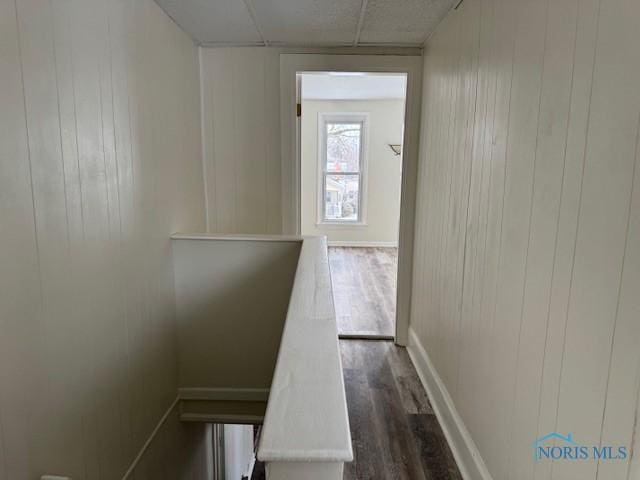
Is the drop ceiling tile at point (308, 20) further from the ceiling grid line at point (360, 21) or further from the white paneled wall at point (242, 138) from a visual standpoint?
the white paneled wall at point (242, 138)

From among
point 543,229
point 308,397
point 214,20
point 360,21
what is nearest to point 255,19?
point 214,20

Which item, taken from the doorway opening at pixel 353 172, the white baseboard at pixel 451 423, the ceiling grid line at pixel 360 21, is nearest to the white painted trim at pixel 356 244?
the doorway opening at pixel 353 172

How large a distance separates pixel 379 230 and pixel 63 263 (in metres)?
5.90

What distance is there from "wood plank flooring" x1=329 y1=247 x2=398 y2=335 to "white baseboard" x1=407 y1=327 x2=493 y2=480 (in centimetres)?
77

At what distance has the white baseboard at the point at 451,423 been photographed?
1812 millimetres

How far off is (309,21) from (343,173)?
4.46m

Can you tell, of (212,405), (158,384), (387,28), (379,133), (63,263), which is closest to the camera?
(63,263)

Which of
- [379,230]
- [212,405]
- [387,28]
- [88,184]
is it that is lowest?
[212,405]

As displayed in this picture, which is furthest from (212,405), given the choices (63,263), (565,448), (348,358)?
(565,448)

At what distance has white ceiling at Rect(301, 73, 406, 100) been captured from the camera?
16.2 feet

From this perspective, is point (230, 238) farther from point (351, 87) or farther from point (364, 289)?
point (351, 87)

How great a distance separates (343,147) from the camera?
6.89m

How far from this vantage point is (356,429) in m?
2.24

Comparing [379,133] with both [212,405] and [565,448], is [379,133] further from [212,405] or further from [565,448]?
[565,448]
